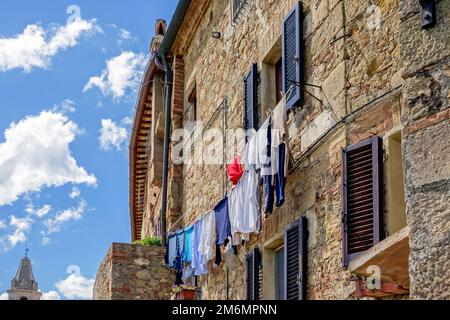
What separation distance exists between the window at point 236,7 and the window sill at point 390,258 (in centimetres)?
623

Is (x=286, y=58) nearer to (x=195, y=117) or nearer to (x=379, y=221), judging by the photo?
(x=379, y=221)

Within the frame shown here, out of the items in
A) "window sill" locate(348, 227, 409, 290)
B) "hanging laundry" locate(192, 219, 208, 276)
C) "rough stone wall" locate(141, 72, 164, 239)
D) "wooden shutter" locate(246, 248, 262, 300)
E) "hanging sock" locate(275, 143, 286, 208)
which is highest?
"rough stone wall" locate(141, 72, 164, 239)

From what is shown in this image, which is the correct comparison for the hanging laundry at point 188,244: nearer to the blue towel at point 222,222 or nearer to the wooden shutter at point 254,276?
the blue towel at point 222,222

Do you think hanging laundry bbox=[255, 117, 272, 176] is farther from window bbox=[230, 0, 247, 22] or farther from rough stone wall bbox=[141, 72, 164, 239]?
rough stone wall bbox=[141, 72, 164, 239]

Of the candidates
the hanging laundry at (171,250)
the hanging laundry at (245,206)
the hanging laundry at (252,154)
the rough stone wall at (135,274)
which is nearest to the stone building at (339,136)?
the hanging laundry at (245,206)

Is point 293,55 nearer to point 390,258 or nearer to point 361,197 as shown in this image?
point 361,197

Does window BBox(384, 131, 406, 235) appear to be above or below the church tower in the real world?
below

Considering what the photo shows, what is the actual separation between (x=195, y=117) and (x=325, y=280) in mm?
7537

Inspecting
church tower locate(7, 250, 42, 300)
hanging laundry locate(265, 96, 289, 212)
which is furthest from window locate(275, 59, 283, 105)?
church tower locate(7, 250, 42, 300)

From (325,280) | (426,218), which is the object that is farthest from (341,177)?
(426,218)

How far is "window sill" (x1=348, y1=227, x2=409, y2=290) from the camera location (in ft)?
16.7

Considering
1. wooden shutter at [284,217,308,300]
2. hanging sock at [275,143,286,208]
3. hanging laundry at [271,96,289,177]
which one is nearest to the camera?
wooden shutter at [284,217,308,300]

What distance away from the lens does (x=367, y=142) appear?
22.3 feet

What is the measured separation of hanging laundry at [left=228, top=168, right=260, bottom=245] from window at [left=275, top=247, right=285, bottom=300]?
0.40m
